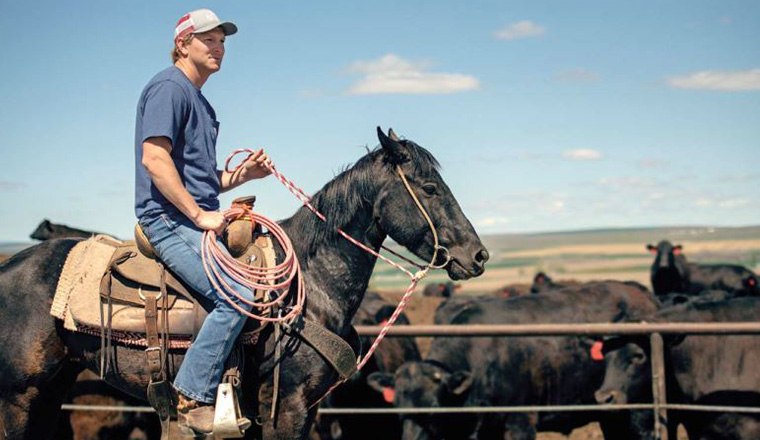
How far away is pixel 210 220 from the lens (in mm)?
4348

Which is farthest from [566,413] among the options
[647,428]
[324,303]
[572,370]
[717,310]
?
[324,303]

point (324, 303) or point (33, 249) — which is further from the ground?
point (33, 249)

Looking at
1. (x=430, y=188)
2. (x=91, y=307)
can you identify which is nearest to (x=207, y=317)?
(x=91, y=307)

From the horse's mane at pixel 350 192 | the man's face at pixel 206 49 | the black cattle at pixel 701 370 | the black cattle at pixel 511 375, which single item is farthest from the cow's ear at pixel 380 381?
the man's face at pixel 206 49

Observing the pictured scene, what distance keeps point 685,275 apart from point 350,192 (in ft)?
64.7

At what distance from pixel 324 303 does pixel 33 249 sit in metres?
1.57

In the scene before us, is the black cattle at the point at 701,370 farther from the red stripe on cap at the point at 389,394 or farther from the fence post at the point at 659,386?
the red stripe on cap at the point at 389,394

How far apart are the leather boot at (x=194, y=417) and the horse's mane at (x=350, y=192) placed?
93 cm

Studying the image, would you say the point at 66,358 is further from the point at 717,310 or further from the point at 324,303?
the point at 717,310

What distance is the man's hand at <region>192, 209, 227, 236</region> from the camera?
4324 mm

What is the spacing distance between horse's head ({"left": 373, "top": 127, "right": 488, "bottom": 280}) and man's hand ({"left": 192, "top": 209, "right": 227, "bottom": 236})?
31.3 inches

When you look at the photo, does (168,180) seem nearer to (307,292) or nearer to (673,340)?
(307,292)

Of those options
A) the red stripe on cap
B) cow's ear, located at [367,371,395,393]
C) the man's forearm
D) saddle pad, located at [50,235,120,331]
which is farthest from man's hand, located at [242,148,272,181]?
cow's ear, located at [367,371,395,393]

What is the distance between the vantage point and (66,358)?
15.4ft
